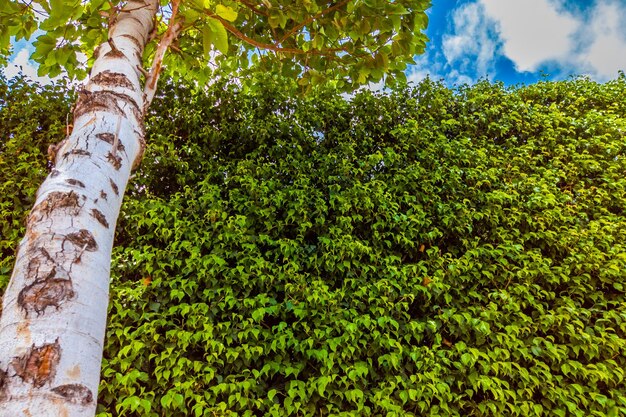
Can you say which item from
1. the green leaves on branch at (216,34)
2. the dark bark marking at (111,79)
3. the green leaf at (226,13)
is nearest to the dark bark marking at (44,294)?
the dark bark marking at (111,79)

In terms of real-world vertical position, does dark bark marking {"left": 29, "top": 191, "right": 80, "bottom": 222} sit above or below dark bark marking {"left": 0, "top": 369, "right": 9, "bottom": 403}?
above

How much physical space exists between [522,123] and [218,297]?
431 cm

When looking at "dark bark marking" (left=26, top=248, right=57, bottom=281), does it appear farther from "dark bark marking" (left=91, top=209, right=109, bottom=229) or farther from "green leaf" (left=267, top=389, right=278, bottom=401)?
"green leaf" (left=267, top=389, right=278, bottom=401)

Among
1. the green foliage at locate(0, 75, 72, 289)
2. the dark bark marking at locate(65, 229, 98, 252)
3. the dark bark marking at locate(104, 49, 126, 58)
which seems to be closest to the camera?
the dark bark marking at locate(65, 229, 98, 252)

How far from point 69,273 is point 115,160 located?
0.40 metres

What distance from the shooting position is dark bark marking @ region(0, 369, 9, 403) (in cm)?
70

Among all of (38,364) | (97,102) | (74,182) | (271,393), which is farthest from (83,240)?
(271,393)

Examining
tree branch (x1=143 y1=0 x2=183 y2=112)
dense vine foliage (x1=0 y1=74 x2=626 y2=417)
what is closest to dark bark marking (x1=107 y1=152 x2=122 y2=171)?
tree branch (x1=143 y1=0 x2=183 y2=112)

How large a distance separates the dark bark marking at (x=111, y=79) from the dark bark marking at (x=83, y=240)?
651 mm

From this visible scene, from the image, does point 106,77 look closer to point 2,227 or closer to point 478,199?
point 2,227

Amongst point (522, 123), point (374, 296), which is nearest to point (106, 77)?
point (374, 296)

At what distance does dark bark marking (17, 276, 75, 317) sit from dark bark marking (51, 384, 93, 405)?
17 cm

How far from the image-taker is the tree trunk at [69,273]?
2.41 feet

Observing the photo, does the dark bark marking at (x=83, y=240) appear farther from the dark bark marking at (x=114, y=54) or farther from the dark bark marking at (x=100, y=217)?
the dark bark marking at (x=114, y=54)
